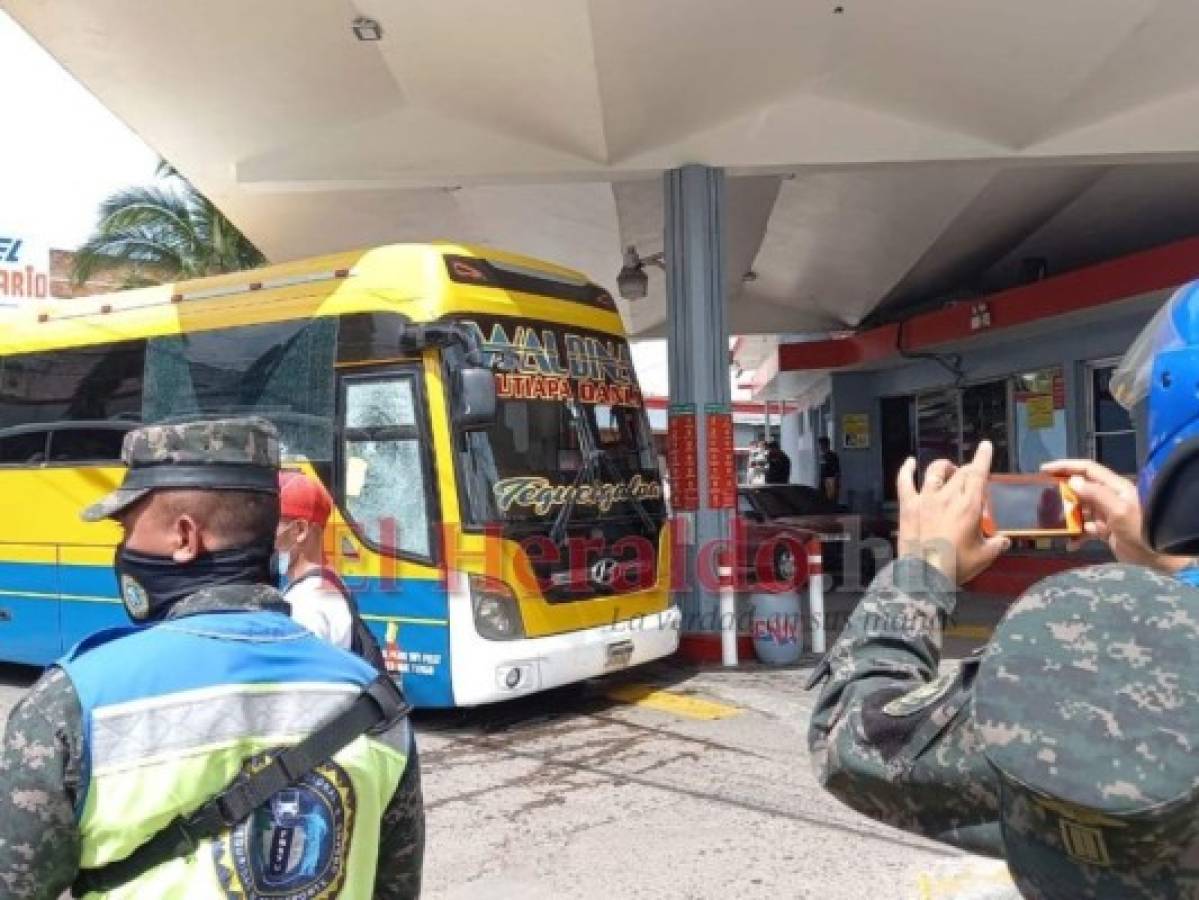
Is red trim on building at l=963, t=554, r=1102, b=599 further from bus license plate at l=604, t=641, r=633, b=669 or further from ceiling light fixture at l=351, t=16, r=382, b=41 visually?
ceiling light fixture at l=351, t=16, r=382, b=41

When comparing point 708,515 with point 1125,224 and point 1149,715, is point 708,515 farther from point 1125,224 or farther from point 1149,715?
point 1149,715

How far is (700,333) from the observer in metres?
9.62

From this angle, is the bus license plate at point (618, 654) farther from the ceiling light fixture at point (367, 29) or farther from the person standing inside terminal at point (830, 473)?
the person standing inside terminal at point (830, 473)

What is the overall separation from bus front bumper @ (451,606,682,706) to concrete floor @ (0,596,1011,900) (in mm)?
367

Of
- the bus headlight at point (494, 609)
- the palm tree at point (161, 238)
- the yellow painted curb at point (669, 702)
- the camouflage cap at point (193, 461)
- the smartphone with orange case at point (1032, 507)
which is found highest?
the palm tree at point (161, 238)

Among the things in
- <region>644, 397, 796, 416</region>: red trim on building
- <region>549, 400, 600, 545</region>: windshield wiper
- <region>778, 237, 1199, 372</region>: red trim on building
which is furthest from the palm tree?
<region>549, 400, 600, 545</region>: windshield wiper

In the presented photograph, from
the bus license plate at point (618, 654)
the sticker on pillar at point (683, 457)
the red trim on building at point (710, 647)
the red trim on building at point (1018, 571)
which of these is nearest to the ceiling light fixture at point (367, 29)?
the sticker on pillar at point (683, 457)

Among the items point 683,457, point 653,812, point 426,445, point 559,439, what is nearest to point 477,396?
point 426,445

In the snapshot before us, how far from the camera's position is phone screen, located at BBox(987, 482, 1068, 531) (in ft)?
4.58

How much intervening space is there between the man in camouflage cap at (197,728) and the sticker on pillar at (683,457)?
7845 millimetres

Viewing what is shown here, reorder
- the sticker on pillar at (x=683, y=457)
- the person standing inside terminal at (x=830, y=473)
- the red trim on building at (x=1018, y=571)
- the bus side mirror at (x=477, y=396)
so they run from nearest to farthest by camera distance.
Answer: the bus side mirror at (x=477, y=396), the sticker on pillar at (x=683, y=457), the red trim on building at (x=1018, y=571), the person standing inside terminal at (x=830, y=473)

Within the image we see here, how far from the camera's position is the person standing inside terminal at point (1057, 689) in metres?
0.93

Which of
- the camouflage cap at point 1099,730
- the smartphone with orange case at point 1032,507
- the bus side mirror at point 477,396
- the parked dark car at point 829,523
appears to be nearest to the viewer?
the camouflage cap at point 1099,730

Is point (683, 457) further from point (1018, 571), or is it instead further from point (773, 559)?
point (1018, 571)
